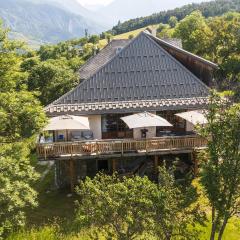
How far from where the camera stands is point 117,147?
82.8 feet

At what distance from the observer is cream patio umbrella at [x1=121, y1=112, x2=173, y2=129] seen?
2459 cm

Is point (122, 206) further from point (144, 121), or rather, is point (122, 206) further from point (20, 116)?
point (144, 121)

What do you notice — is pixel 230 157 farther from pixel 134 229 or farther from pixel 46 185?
pixel 46 185

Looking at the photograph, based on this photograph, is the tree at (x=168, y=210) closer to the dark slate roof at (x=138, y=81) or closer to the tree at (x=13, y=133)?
the tree at (x=13, y=133)

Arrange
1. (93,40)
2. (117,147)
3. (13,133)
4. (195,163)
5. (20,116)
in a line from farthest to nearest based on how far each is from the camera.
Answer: (93,40) → (195,163) → (117,147) → (13,133) → (20,116)

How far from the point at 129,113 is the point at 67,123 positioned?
17.4 ft

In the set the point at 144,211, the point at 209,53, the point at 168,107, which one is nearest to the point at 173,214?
the point at 144,211

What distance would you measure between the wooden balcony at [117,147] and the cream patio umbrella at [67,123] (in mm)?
1172

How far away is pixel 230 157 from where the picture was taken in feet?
42.8

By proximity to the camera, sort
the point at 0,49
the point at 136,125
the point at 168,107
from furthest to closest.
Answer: the point at 168,107 → the point at 136,125 → the point at 0,49

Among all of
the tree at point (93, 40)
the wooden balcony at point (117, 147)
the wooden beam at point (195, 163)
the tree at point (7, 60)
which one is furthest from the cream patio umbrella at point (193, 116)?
the tree at point (93, 40)

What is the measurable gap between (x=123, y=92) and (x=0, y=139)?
10785 millimetres

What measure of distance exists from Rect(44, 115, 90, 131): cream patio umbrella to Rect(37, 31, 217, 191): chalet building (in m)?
0.27

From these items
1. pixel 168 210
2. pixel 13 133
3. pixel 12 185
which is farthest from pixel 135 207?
pixel 13 133
